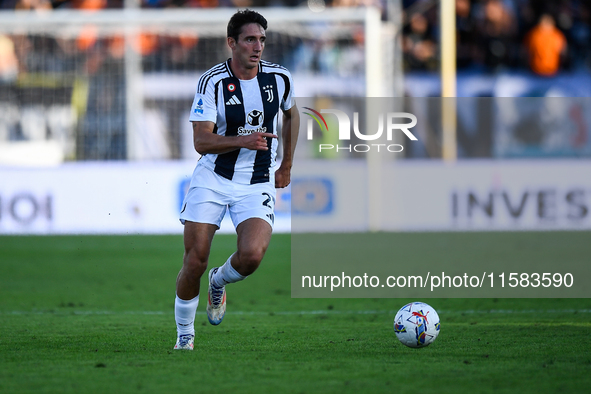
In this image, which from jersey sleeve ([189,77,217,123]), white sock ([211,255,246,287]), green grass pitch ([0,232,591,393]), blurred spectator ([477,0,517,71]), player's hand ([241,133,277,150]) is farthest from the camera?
blurred spectator ([477,0,517,71])

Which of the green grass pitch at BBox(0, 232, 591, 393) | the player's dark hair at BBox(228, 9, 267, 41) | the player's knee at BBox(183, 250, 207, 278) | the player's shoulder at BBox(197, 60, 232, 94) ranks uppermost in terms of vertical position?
the player's dark hair at BBox(228, 9, 267, 41)

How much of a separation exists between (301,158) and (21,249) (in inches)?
192

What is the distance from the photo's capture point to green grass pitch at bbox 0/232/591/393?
466cm

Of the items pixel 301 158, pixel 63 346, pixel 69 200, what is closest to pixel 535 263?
pixel 301 158

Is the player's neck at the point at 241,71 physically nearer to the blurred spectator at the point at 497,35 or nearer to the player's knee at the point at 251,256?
the player's knee at the point at 251,256

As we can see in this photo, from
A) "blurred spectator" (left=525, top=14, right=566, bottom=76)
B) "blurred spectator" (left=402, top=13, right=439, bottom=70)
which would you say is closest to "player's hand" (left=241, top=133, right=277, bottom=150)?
"blurred spectator" (left=402, top=13, right=439, bottom=70)

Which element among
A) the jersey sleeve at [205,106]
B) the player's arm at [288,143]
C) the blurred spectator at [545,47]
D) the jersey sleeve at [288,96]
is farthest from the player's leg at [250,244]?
the blurred spectator at [545,47]

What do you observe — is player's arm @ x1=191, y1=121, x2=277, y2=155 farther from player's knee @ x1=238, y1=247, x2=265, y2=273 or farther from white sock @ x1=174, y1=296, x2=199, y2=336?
white sock @ x1=174, y1=296, x2=199, y2=336

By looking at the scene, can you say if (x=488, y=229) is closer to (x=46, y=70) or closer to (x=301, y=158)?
(x=301, y=158)

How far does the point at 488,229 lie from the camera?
15383 millimetres

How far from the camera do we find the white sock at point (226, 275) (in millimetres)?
5898

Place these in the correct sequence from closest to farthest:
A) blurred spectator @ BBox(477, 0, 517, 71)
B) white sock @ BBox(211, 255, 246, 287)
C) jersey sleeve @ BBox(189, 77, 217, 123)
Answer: jersey sleeve @ BBox(189, 77, 217, 123)
white sock @ BBox(211, 255, 246, 287)
blurred spectator @ BBox(477, 0, 517, 71)

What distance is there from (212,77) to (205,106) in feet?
0.73

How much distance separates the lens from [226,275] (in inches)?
235
